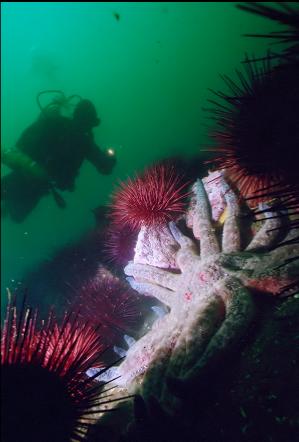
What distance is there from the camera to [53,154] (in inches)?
500

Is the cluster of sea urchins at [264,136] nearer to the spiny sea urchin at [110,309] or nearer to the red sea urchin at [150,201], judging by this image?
the red sea urchin at [150,201]

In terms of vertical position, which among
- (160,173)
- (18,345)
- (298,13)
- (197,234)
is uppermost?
(298,13)

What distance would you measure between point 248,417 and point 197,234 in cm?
266

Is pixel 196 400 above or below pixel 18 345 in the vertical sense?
below

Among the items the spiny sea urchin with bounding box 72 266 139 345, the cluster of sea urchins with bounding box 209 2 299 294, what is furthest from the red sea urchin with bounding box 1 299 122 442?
the spiny sea urchin with bounding box 72 266 139 345

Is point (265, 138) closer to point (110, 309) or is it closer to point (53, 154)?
point (110, 309)

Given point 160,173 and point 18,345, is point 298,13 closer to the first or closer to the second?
point 18,345

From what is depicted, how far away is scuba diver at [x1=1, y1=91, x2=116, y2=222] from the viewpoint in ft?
41.7

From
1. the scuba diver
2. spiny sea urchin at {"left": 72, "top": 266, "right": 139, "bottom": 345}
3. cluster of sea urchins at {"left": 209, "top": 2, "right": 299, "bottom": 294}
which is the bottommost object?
spiny sea urchin at {"left": 72, "top": 266, "right": 139, "bottom": 345}

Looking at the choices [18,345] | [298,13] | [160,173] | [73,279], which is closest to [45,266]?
[73,279]

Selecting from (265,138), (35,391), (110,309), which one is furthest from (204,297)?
(110,309)

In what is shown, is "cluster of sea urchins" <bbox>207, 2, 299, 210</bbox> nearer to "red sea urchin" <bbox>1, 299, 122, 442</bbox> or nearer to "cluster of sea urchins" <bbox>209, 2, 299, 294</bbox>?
"cluster of sea urchins" <bbox>209, 2, 299, 294</bbox>

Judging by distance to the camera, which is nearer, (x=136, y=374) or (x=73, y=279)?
(x=136, y=374)

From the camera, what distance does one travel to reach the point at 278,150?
355 centimetres
